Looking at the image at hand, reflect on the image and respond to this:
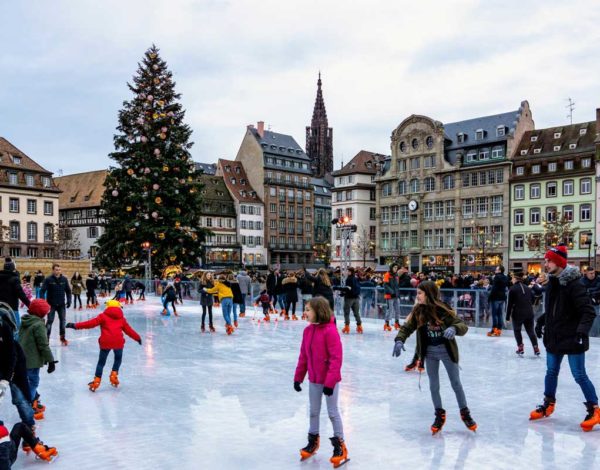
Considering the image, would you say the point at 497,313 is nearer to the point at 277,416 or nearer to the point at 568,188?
the point at 277,416

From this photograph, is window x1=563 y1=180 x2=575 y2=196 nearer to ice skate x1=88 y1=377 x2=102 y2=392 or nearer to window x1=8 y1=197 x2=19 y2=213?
window x1=8 y1=197 x2=19 y2=213

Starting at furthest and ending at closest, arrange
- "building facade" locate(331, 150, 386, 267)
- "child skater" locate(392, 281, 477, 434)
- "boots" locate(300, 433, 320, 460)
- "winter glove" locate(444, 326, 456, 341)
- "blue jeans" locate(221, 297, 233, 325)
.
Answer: "building facade" locate(331, 150, 386, 267), "blue jeans" locate(221, 297, 233, 325), "child skater" locate(392, 281, 477, 434), "winter glove" locate(444, 326, 456, 341), "boots" locate(300, 433, 320, 460)

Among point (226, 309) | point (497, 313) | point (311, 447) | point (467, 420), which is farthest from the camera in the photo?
point (226, 309)

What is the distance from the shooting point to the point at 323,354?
5781 millimetres

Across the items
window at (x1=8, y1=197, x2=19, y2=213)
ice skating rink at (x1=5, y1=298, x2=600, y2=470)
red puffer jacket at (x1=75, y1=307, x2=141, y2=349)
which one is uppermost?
window at (x1=8, y1=197, x2=19, y2=213)

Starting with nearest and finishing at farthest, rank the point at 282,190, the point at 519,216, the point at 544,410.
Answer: the point at 544,410
the point at 519,216
the point at 282,190

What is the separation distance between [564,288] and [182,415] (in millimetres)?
4454

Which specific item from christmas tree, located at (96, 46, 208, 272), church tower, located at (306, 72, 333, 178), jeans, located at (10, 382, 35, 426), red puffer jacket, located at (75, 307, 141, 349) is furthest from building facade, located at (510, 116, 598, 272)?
church tower, located at (306, 72, 333, 178)

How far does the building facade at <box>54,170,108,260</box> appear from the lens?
7643cm

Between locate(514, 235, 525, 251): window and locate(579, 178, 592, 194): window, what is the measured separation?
6.91 meters

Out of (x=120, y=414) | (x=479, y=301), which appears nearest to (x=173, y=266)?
(x=479, y=301)

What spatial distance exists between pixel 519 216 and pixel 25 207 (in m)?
47.9

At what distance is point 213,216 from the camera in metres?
79.1

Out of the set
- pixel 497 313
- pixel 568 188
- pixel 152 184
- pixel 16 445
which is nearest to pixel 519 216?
pixel 568 188
